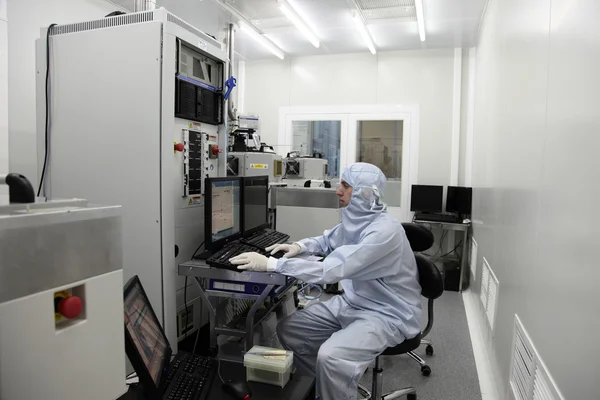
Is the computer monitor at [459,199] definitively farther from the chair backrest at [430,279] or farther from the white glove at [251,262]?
the white glove at [251,262]

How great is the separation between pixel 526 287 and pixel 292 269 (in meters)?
1.01

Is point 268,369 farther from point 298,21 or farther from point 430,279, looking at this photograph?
point 298,21

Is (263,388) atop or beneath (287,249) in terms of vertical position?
beneath

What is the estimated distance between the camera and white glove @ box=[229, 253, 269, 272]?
1902 mm

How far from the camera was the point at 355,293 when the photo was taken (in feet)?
7.08

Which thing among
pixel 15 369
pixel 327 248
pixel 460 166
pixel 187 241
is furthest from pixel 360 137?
pixel 15 369

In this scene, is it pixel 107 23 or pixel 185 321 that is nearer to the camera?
pixel 107 23

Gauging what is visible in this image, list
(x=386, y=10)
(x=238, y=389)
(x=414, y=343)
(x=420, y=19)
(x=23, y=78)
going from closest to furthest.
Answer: (x=238, y=389) < (x=414, y=343) < (x=23, y=78) < (x=386, y=10) < (x=420, y=19)

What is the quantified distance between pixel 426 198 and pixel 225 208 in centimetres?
355

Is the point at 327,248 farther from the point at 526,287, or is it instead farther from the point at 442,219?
the point at 442,219

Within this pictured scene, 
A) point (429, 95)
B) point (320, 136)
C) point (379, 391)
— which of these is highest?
point (429, 95)

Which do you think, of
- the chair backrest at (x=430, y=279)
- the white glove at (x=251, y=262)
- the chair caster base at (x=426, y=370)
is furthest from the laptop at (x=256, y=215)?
the chair caster base at (x=426, y=370)

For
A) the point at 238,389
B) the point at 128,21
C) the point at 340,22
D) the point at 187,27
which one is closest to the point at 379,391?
the point at 238,389

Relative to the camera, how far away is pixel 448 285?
4641 millimetres
